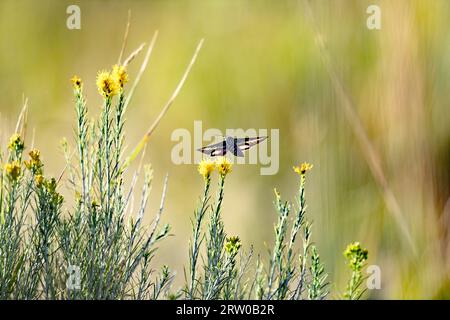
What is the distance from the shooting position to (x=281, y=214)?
162cm

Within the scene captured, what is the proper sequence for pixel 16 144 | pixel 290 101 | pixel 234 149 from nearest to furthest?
pixel 16 144 < pixel 234 149 < pixel 290 101

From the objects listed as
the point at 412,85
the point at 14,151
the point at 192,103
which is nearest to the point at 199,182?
the point at 192,103

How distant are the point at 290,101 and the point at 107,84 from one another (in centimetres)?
139

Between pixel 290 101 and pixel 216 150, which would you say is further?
pixel 290 101

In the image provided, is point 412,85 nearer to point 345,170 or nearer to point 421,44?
point 421,44

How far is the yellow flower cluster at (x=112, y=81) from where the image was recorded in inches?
61.0

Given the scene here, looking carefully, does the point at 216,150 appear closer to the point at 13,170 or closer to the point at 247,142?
the point at 247,142

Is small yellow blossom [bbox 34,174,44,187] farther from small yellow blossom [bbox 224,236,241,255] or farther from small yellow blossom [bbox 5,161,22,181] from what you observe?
small yellow blossom [bbox 224,236,241,255]

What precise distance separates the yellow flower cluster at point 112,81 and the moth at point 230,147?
0.58 metres

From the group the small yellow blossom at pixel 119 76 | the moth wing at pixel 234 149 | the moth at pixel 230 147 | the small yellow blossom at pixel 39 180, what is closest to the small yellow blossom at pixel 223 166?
the small yellow blossom at pixel 119 76

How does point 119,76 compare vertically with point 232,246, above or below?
above

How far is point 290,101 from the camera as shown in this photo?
2877mm

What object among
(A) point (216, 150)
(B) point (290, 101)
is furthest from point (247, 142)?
(B) point (290, 101)

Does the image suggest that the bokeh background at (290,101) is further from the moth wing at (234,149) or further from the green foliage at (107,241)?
the green foliage at (107,241)
